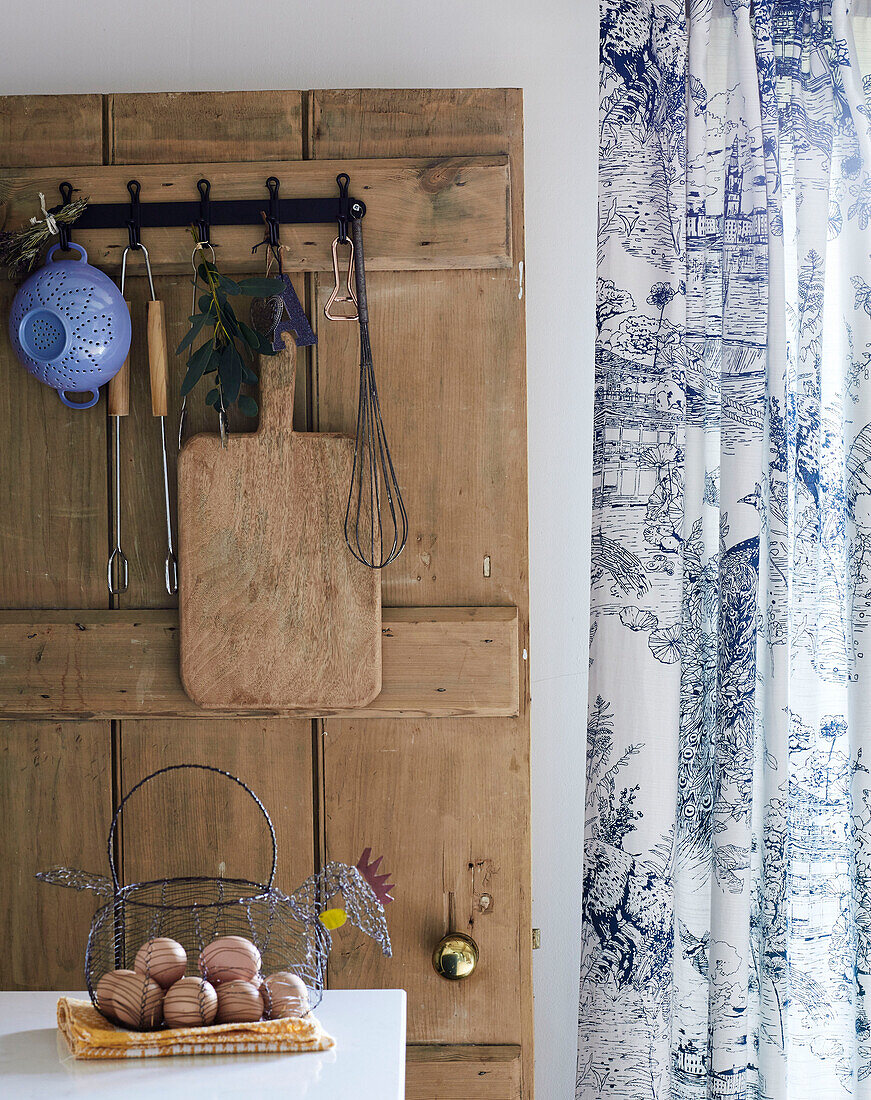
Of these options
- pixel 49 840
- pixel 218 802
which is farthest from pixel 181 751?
pixel 49 840

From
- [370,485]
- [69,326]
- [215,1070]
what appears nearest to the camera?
[215,1070]

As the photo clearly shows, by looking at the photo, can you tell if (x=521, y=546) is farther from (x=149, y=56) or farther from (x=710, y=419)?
(x=149, y=56)

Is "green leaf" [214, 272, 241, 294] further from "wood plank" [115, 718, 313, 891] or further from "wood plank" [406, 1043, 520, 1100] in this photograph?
"wood plank" [406, 1043, 520, 1100]

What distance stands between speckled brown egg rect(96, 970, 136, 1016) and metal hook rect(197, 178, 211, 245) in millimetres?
849

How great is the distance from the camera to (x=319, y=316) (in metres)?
1.20

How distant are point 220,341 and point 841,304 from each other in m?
0.83

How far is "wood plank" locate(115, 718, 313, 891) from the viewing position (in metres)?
1.22

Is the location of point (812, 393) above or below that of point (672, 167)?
below

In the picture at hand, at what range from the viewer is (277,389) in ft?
3.84

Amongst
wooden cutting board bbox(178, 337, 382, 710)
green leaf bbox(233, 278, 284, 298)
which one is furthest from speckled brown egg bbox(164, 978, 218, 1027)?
green leaf bbox(233, 278, 284, 298)

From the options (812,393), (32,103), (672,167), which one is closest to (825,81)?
(672,167)

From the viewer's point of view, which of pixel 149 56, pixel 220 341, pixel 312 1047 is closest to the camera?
pixel 312 1047

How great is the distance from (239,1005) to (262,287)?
79 cm

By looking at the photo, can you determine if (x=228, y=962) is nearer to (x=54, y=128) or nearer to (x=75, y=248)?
(x=75, y=248)
